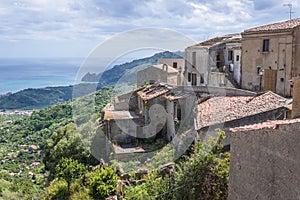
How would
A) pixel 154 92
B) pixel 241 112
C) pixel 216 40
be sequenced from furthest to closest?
pixel 216 40
pixel 154 92
pixel 241 112

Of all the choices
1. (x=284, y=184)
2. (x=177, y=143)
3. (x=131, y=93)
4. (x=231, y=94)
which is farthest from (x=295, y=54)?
(x=284, y=184)

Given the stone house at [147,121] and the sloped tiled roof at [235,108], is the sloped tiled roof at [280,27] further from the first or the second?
the stone house at [147,121]

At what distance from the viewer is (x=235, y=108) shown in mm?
12461

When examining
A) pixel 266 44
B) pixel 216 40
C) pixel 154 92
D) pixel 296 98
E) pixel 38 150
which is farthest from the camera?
pixel 38 150

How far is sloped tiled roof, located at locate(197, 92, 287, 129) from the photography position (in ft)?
37.2

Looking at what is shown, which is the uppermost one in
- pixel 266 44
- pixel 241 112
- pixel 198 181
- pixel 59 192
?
pixel 266 44

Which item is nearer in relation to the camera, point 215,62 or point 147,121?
point 147,121

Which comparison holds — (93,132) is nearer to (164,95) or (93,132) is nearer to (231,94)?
(164,95)

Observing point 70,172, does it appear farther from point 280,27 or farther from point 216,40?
point 216,40

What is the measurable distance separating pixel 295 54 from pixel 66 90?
259 ft

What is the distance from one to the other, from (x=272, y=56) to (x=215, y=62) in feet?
20.0

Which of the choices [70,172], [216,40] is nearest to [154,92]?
[70,172]

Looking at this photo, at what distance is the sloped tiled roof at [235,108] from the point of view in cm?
1134

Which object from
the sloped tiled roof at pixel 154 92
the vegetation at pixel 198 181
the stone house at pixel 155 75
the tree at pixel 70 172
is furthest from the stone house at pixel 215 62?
the vegetation at pixel 198 181
